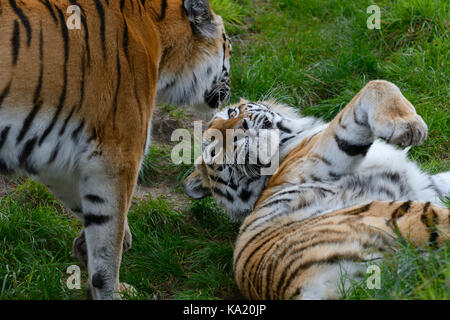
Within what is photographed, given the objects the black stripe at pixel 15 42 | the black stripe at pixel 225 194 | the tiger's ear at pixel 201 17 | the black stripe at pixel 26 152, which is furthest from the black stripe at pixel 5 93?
the black stripe at pixel 225 194

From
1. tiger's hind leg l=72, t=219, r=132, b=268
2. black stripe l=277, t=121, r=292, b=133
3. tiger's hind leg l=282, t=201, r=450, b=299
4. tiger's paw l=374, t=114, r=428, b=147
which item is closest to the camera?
tiger's hind leg l=282, t=201, r=450, b=299

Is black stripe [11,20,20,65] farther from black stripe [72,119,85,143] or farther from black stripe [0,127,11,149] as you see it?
black stripe [72,119,85,143]

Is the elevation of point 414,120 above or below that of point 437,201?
above

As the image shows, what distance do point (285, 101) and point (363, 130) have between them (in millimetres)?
2016

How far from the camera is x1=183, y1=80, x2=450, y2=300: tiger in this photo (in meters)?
3.14

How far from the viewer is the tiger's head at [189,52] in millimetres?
4016

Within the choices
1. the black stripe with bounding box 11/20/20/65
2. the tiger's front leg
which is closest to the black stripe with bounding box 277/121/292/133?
the tiger's front leg

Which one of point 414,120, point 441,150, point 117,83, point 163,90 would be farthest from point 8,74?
point 441,150

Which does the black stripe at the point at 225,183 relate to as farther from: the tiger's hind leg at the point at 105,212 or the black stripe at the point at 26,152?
the black stripe at the point at 26,152

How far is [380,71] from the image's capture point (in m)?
5.82

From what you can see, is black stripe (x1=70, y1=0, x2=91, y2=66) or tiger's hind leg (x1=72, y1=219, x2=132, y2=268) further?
tiger's hind leg (x1=72, y1=219, x2=132, y2=268)

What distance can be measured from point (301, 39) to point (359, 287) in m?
3.87

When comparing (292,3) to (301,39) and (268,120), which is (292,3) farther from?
(268,120)

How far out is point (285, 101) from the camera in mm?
5688
